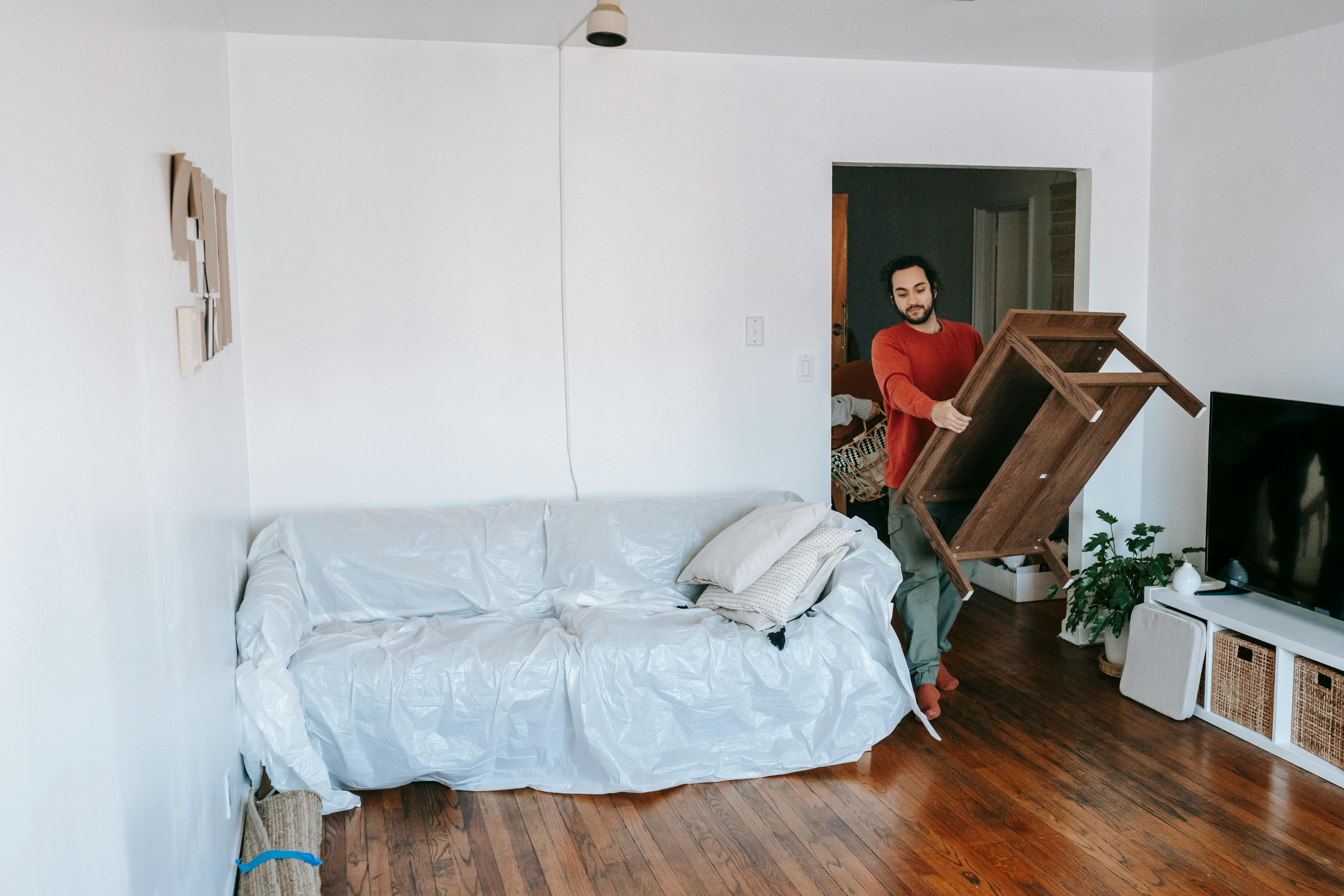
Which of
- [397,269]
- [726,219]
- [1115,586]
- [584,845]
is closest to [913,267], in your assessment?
[726,219]

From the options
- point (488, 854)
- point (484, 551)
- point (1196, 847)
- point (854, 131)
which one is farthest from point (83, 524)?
point (854, 131)

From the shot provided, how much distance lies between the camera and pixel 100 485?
1.33 m

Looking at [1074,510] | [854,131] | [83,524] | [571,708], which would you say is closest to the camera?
[83,524]

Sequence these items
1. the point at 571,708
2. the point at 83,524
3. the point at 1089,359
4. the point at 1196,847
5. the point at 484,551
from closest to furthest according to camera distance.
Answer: the point at 83,524 < the point at 1196,847 < the point at 571,708 < the point at 1089,359 < the point at 484,551

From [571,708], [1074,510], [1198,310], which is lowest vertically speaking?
[571,708]

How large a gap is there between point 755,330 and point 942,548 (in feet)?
3.90

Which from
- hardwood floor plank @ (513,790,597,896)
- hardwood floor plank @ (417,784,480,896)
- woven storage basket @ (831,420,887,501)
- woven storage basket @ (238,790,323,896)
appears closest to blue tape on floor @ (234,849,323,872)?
woven storage basket @ (238,790,323,896)

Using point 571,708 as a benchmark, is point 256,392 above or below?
above

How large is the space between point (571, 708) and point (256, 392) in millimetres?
1649

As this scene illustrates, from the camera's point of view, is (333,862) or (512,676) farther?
(512,676)

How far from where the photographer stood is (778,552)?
322 cm

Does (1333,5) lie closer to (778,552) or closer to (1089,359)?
(1089,359)

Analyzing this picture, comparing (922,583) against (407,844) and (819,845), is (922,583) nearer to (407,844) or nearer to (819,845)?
(819,845)

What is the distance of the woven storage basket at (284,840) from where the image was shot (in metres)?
2.33
